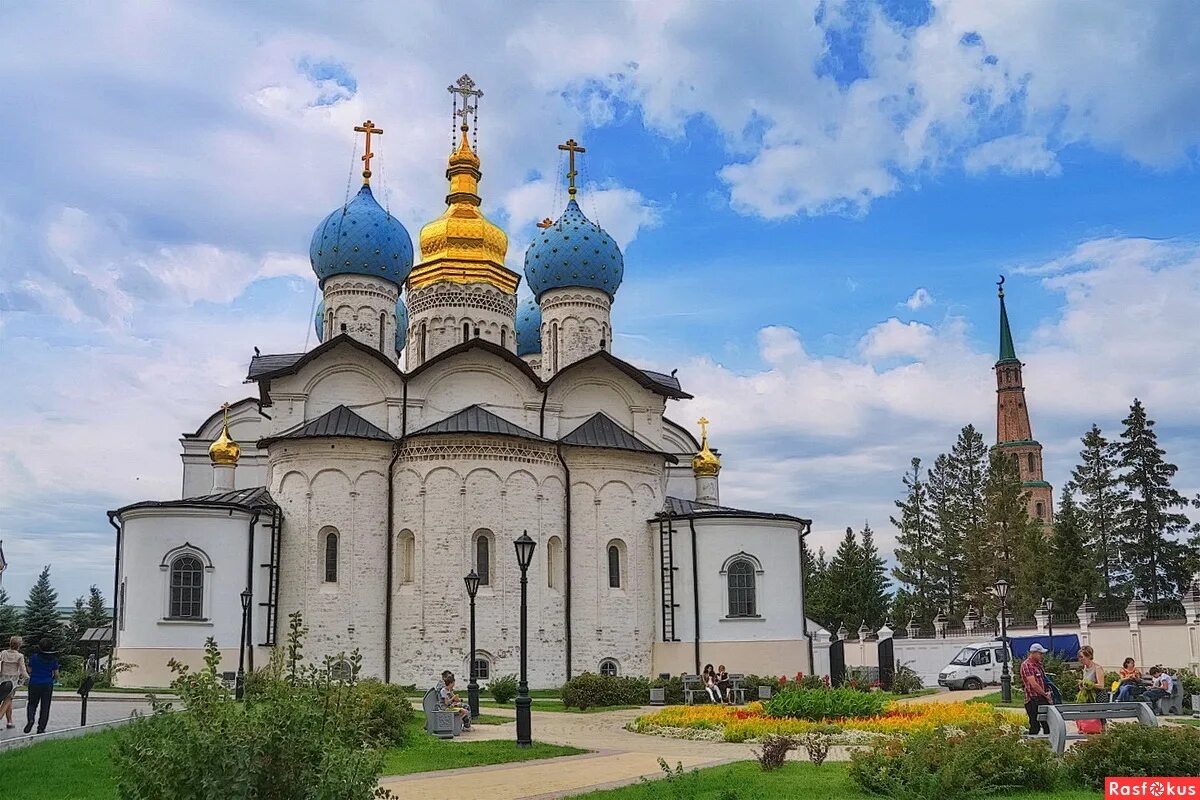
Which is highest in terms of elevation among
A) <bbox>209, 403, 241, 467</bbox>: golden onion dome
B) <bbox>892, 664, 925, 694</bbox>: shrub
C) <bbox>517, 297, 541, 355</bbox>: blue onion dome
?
<bbox>517, 297, 541, 355</bbox>: blue onion dome

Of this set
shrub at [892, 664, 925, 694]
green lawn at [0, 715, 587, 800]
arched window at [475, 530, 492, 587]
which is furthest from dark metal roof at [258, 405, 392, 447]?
shrub at [892, 664, 925, 694]

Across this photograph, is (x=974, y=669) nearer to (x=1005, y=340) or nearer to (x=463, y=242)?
(x=463, y=242)

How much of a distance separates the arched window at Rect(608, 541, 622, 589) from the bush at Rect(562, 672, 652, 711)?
5.76 m

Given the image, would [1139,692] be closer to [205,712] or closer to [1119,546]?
[205,712]

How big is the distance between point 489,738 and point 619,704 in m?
7.27

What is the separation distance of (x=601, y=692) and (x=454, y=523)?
663cm

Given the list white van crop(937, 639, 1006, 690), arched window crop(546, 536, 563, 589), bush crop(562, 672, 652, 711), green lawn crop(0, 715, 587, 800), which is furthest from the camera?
white van crop(937, 639, 1006, 690)

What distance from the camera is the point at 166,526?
26.5 meters

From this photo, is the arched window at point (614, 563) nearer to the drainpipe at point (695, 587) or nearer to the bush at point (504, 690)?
the drainpipe at point (695, 587)

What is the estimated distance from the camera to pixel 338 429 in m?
27.5

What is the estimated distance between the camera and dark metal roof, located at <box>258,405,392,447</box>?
27.3 meters

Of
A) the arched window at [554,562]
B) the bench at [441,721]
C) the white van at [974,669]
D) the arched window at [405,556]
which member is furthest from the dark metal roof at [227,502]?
the white van at [974,669]

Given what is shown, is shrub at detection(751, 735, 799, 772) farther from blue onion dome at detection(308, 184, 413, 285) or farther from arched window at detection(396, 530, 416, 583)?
blue onion dome at detection(308, 184, 413, 285)

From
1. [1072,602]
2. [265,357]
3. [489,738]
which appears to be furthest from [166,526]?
[1072,602]
